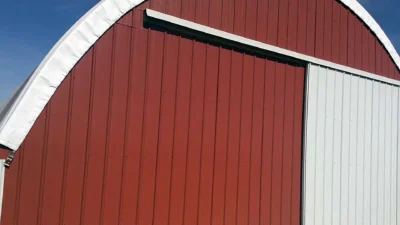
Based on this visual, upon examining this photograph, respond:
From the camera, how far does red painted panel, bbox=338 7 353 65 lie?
6338mm

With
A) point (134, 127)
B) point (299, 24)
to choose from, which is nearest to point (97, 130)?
point (134, 127)

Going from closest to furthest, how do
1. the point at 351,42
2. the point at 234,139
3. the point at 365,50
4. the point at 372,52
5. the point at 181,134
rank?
the point at 181,134, the point at 234,139, the point at 351,42, the point at 365,50, the point at 372,52

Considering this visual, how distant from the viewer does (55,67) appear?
390cm

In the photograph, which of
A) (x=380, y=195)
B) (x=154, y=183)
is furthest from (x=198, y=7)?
(x=380, y=195)

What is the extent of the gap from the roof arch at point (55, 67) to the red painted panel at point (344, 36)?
3.28 meters

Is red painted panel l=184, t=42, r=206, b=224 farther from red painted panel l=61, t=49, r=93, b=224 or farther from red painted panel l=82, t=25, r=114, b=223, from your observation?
red painted panel l=61, t=49, r=93, b=224

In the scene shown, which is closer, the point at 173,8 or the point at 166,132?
the point at 166,132

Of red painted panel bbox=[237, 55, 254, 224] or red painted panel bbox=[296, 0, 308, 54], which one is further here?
red painted panel bbox=[296, 0, 308, 54]

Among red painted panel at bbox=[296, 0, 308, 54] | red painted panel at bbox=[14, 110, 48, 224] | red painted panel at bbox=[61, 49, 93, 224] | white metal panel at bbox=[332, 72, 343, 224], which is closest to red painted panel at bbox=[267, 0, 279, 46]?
red painted panel at bbox=[296, 0, 308, 54]

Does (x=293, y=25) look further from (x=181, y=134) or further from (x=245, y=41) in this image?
(x=181, y=134)

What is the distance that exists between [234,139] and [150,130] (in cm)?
112

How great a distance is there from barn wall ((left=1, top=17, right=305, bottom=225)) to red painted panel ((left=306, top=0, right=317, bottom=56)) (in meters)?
0.42

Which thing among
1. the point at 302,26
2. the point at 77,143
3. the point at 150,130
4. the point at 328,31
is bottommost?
the point at 77,143

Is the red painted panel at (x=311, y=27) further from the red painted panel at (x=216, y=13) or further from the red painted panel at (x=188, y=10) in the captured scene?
the red painted panel at (x=188, y=10)
